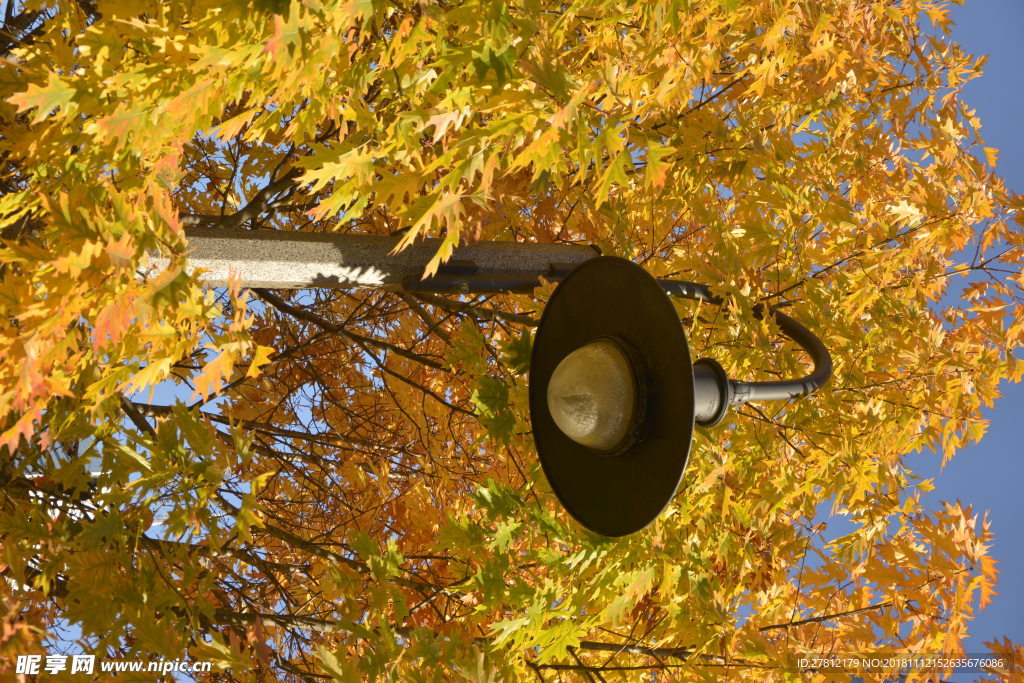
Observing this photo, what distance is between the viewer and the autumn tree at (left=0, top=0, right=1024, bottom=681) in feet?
5.37

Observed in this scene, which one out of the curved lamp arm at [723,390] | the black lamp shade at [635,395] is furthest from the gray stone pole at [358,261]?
the curved lamp arm at [723,390]

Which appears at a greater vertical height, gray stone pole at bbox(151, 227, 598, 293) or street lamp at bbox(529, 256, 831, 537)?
gray stone pole at bbox(151, 227, 598, 293)

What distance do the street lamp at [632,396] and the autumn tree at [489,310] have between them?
13.8 inches

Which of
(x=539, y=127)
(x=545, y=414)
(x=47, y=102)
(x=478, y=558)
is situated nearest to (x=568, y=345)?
(x=545, y=414)

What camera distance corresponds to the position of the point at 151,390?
1754 mm

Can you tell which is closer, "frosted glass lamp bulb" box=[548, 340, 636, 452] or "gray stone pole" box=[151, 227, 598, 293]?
"frosted glass lamp bulb" box=[548, 340, 636, 452]

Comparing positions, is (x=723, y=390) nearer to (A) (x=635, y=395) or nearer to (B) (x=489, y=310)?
(A) (x=635, y=395)

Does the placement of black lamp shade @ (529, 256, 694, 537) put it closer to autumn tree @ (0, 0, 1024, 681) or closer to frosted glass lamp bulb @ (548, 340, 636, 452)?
frosted glass lamp bulb @ (548, 340, 636, 452)

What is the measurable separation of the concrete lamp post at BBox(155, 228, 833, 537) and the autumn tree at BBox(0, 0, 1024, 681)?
10.4 inches

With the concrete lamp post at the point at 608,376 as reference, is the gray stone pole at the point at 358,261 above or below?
above

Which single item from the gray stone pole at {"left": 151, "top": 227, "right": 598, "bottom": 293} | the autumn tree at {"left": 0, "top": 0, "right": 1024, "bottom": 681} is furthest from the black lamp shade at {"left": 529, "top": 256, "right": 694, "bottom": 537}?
the gray stone pole at {"left": 151, "top": 227, "right": 598, "bottom": 293}

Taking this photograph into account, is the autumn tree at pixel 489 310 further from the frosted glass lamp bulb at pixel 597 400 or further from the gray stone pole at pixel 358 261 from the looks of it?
the frosted glass lamp bulb at pixel 597 400

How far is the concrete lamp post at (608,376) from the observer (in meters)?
1.57

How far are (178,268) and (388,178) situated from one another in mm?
545
